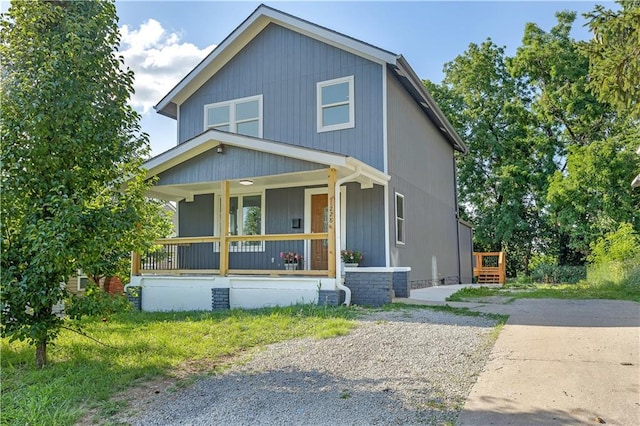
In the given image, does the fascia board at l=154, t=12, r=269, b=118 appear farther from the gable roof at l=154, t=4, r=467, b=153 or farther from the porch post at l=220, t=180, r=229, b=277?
the porch post at l=220, t=180, r=229, b=277

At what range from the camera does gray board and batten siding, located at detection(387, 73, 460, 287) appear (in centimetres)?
1137

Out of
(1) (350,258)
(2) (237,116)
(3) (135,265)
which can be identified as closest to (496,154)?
(2) (237,116)

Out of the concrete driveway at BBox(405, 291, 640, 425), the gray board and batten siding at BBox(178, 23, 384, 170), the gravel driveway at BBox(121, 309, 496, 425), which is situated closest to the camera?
the concrete driveway at BBox(405, 291, 640, 425)

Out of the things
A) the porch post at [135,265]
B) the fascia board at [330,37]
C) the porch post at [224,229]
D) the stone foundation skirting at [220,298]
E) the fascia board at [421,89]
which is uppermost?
the fascia board at [330,37]

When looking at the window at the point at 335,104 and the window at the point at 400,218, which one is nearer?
the window at the point at 335,104

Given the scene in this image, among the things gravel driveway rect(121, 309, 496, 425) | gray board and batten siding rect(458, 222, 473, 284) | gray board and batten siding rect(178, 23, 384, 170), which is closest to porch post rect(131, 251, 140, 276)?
gray board and batten siding rect(178, 23, 384, 170)

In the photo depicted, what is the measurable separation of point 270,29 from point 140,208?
8.45m

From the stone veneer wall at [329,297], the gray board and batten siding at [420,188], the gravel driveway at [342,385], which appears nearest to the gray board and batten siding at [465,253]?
the gray board and batten siding at [420,188]

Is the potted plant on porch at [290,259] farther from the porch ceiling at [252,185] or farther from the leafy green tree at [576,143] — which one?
the leafy green tree at [576,143]

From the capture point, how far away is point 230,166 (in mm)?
9844

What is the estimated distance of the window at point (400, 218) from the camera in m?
11.4

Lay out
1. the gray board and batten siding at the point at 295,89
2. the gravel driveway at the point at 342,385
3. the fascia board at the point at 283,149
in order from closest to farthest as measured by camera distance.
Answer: the gravel driveway at the point at 342,385 → the fascia board at the point at 283,149 → the gray board and batten siding at the point at 295,89

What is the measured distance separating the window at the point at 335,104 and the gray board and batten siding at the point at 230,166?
2.47 m

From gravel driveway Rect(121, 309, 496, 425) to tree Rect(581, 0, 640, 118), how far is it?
4.31m
